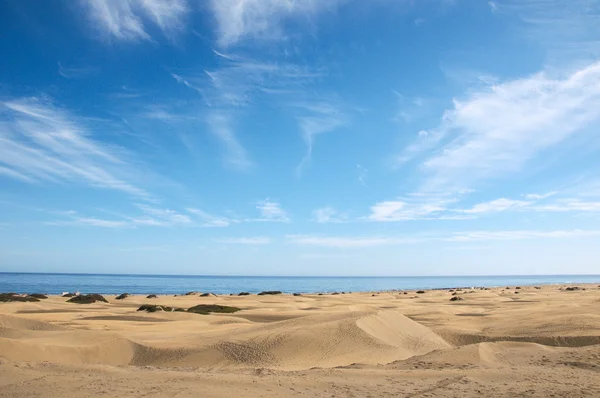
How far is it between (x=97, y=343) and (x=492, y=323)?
41.0 feet

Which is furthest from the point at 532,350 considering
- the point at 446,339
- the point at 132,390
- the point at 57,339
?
the point at 57,339

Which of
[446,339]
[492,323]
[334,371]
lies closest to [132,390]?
[334,371]

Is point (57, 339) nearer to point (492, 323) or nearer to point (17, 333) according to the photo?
point (17, 333)

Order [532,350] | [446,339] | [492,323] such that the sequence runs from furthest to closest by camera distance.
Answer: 1. [492,323]
2. [446,339]
3. [532,350]

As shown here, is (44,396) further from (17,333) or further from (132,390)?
(17,333)

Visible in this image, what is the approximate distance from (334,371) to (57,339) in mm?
6866

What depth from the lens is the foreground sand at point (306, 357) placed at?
20.4 feet

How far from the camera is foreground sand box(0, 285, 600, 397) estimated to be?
620 cm

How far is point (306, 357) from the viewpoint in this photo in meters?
9.95

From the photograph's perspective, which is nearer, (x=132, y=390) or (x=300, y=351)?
(x=132, y=390)

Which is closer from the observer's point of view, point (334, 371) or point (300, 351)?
point (334, 371)

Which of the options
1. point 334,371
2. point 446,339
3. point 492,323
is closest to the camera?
point 334,371

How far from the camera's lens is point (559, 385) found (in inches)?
257

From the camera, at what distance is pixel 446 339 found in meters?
13.2
